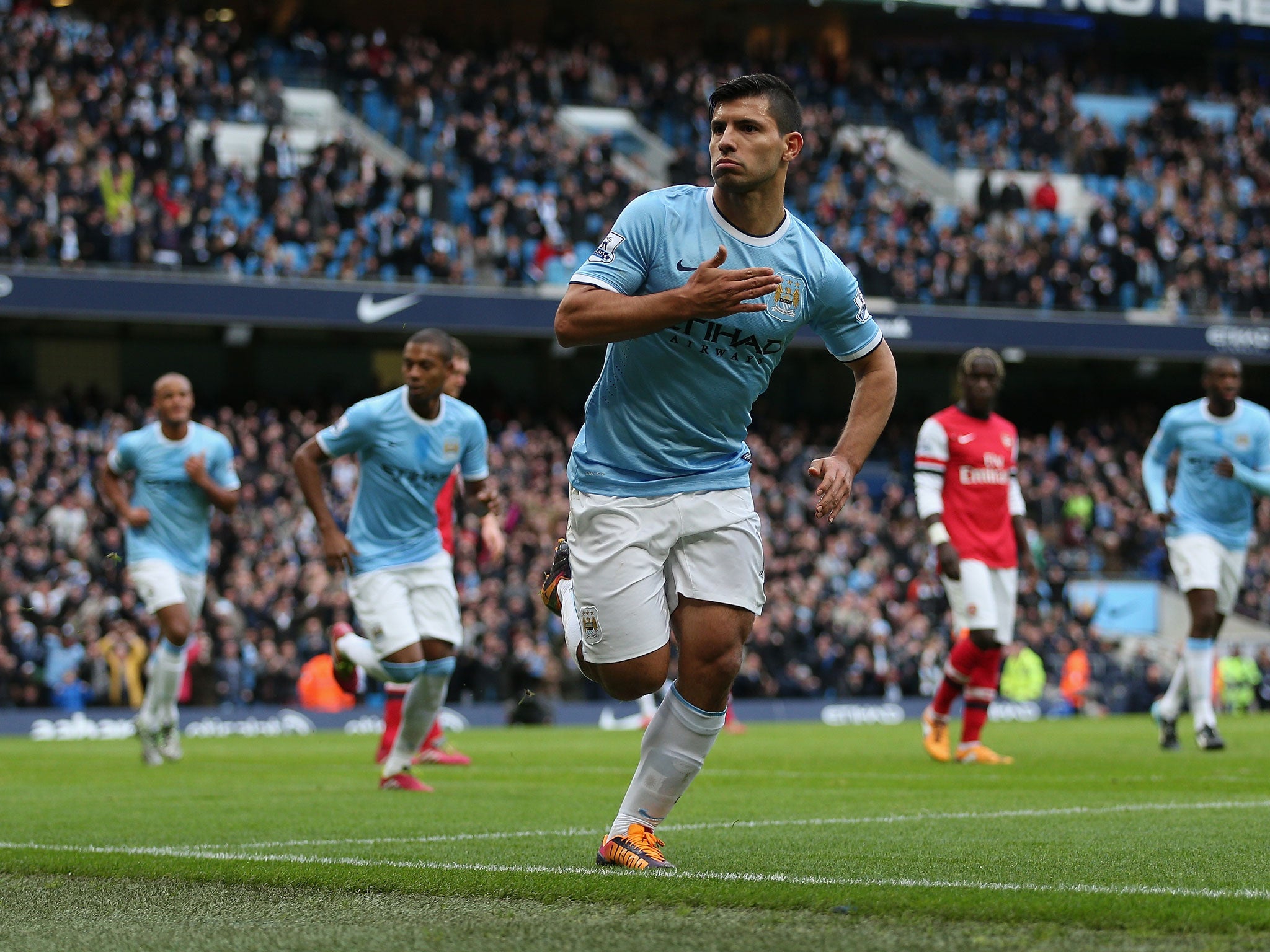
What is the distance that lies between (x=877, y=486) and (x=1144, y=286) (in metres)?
7.06

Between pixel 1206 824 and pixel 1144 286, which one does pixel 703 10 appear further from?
pixel 1206 824

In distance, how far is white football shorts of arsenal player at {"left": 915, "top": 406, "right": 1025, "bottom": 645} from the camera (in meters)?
12.0

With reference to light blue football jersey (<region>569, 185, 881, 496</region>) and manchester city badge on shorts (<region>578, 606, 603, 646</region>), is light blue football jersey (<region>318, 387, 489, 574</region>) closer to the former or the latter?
light blue football jersey (<region>569, 185, 881, 496</region>)

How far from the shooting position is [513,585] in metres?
24.8

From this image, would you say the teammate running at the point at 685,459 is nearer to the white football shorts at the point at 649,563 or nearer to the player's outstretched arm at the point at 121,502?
the white football shorts at the point at 649,563

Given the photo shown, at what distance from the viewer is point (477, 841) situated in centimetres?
676

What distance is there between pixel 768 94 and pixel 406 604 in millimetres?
5095

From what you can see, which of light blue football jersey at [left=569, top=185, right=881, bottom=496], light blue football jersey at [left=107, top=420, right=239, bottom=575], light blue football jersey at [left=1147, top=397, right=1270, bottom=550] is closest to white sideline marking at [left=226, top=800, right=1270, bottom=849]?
light blue football jersey at [left=569, top=185, right=881, bottom=496]

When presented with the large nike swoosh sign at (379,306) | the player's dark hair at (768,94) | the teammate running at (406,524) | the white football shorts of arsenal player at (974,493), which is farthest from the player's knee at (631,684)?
the large nike swoosh sign at (379,306)

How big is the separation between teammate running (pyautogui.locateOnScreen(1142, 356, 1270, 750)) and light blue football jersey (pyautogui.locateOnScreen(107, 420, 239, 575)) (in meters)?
6.96

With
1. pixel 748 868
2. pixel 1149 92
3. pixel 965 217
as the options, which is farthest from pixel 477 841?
pixel 1149 92

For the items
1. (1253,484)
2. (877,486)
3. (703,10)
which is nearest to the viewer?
(1253,484)

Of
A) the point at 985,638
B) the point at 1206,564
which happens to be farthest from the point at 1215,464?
the point at 985,638

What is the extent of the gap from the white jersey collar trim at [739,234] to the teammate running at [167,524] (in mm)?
7416
